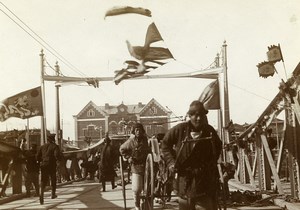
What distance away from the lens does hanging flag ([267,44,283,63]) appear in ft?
28.6

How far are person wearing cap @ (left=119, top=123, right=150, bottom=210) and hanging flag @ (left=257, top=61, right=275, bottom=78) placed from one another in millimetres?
2589

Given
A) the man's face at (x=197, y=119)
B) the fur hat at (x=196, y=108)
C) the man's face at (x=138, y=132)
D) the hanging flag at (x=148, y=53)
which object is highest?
the hanging flag at (x=148, y=53)

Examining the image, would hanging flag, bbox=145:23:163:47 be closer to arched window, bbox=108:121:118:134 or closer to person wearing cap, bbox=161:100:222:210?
person wearing cap, bbox=161:100:222:210

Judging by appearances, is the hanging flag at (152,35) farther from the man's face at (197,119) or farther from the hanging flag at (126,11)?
the man's face at (197,119)

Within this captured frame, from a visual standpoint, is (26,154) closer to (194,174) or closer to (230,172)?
(230,172)

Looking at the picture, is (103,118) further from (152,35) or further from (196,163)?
(196,163)

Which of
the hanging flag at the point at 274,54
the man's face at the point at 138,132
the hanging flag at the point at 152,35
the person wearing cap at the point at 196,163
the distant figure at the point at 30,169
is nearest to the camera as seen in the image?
the person wearing cap at the point at 196,163

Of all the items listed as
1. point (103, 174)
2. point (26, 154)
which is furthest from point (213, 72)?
Result: point (26, 154)

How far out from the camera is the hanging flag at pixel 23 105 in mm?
16016

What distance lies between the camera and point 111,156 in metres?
17.8

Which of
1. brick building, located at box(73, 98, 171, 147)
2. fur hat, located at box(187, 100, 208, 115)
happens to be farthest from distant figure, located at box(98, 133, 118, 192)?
brick building, located at box(73, 98, 171, 147)

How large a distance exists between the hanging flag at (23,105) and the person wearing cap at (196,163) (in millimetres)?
11455

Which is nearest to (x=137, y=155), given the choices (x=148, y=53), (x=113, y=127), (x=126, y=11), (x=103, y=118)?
(x=126, y=11)

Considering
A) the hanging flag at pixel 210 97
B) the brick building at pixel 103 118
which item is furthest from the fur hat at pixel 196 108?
the brick building at pixel 103 118
